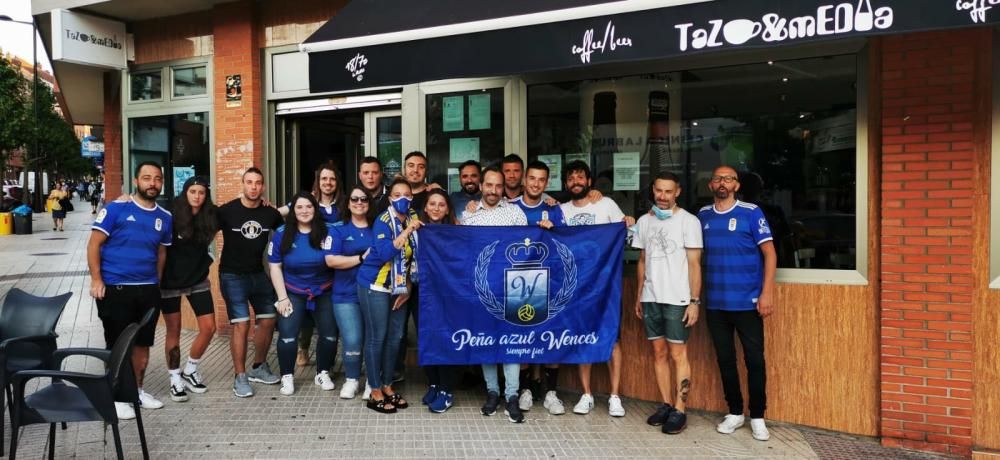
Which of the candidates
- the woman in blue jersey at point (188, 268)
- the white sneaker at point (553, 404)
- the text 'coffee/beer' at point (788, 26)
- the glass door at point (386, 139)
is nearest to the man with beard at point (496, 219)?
the white sneaker at point (553, 404)

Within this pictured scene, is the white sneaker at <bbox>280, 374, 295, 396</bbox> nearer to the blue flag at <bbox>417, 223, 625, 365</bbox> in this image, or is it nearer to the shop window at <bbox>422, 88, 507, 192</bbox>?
the blue flag at <bbox>417, 223, 625, 365</bbox>

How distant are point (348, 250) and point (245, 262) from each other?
0.95 metres

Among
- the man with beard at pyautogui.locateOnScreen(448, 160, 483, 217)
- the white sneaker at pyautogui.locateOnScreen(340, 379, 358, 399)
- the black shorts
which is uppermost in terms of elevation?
the man with beard at pyautogui.locateOnScreen(448, 160, 483, 217)

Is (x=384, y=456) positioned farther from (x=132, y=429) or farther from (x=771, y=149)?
(x=771, y=149)

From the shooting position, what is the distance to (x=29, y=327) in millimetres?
4422

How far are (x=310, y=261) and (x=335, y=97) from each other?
2.94 meters

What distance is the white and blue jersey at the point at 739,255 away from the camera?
15.0 ft

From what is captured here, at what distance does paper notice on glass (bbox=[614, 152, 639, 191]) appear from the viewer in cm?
588

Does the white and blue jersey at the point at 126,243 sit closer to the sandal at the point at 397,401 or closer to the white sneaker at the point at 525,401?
the sandal at the point at 397,401

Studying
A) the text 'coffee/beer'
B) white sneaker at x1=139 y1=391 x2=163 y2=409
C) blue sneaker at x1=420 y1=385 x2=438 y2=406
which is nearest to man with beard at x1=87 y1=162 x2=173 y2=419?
white sneaker at x1=139 y1=391 x2=163 y2=409

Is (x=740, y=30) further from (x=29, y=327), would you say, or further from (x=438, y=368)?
(x=29, y=327)

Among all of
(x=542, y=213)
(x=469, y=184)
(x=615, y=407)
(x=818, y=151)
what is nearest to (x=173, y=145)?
(x=469, y=184)

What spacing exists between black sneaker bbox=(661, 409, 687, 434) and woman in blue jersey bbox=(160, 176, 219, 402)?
361cm

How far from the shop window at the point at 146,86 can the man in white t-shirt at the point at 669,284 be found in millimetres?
6725
